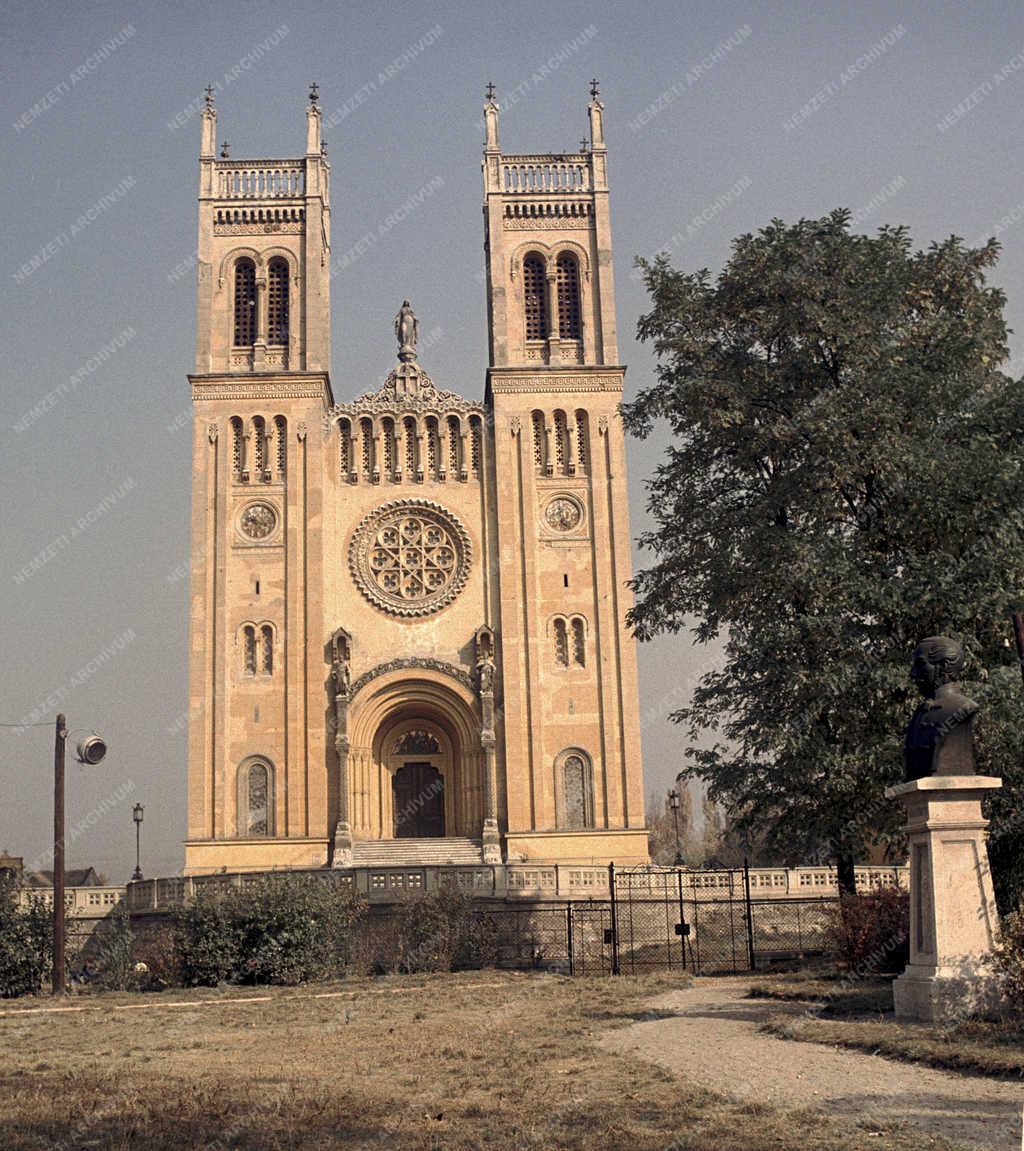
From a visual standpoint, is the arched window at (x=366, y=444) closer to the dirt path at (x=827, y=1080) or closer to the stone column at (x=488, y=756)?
the stone column at (x=488, y=756)

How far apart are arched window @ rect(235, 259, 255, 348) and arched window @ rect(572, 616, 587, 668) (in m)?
14.6

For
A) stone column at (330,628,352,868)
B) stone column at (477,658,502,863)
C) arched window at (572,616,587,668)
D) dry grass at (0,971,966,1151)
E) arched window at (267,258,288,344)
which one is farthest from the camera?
arched window at (267,258,288,344)

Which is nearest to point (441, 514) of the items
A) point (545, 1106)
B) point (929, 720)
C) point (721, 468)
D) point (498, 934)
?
point (498, 934)

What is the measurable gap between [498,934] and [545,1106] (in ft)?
62.1

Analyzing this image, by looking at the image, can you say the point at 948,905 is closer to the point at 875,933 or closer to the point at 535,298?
the point at 875,933

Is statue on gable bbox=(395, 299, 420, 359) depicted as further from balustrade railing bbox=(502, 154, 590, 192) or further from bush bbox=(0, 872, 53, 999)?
bush bbox=(0, 872, 53, 999)

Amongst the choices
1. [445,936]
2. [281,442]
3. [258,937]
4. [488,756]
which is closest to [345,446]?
[281,442]

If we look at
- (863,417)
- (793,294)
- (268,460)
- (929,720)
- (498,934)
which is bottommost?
(498,934)

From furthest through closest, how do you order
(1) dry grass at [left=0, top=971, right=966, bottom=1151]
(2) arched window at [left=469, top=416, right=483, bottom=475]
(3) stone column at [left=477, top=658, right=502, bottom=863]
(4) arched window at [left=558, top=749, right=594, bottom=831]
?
(2) arched window at [left=469, top=416, right=483, bottom=475]
(4) arched window at [left=558, top=749, right=594, bottom=831]
(3) stone column at [left=477, top=658, right=502, bottom=863]
(1) dry grass at [left=0, top=971, right=966, bottom=1151]

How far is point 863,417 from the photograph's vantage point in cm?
1855

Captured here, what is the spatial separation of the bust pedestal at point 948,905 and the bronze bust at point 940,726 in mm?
196

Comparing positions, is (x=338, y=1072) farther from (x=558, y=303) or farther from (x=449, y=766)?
(x=558, y=303)

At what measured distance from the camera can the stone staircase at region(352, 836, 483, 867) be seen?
39344 millimetres

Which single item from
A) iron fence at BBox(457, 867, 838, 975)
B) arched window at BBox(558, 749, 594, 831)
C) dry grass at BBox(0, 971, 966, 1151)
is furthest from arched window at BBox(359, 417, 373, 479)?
dry grass at BBox(0, 971, 966, 1151)
